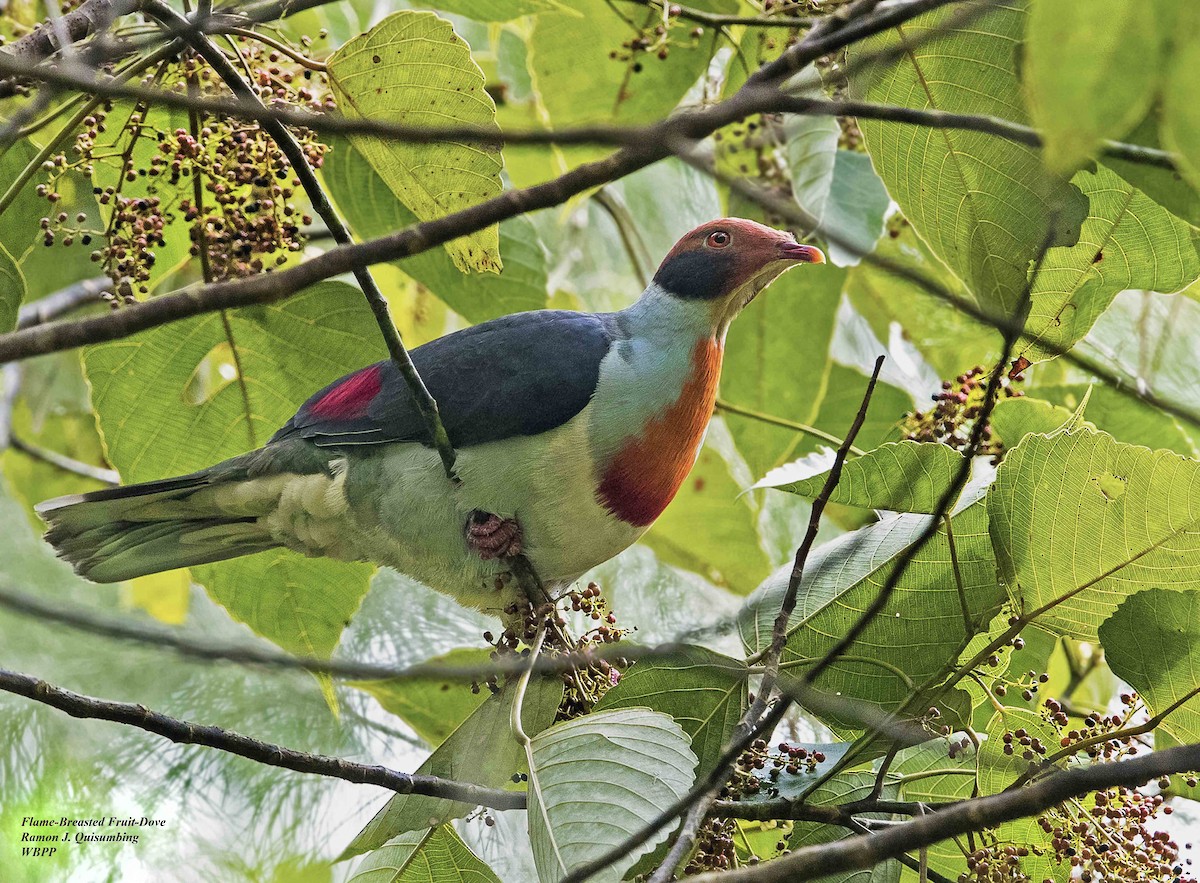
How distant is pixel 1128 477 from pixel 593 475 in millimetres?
1035

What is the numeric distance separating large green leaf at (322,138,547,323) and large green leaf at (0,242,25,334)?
0.73 meters

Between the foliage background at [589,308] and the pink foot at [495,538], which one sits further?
the pink foot at [495,538]

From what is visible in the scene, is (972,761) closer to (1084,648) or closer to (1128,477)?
(1128,477)

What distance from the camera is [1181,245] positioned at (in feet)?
6.48

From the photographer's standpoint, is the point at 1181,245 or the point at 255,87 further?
the point at 255,87

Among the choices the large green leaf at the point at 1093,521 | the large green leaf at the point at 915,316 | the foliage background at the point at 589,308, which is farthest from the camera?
the large green leaf at the point at 915,316

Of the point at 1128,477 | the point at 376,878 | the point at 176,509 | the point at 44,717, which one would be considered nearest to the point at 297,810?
the point at 44,717

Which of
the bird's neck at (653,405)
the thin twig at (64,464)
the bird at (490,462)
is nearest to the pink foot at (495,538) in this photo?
the bird at (490,462)

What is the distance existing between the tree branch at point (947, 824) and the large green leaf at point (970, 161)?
830 mm

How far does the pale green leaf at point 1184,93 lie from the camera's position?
0.68m

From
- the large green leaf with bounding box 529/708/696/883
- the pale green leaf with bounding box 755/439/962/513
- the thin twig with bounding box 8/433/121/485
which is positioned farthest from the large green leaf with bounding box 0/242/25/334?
the thin twig with bounding box 8/433/121/485

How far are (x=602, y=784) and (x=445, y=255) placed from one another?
140cm

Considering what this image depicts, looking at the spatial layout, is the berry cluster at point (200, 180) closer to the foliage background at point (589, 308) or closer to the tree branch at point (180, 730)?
the foliage background at point (589, 308)

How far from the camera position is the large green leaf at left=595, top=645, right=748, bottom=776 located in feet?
6.56
